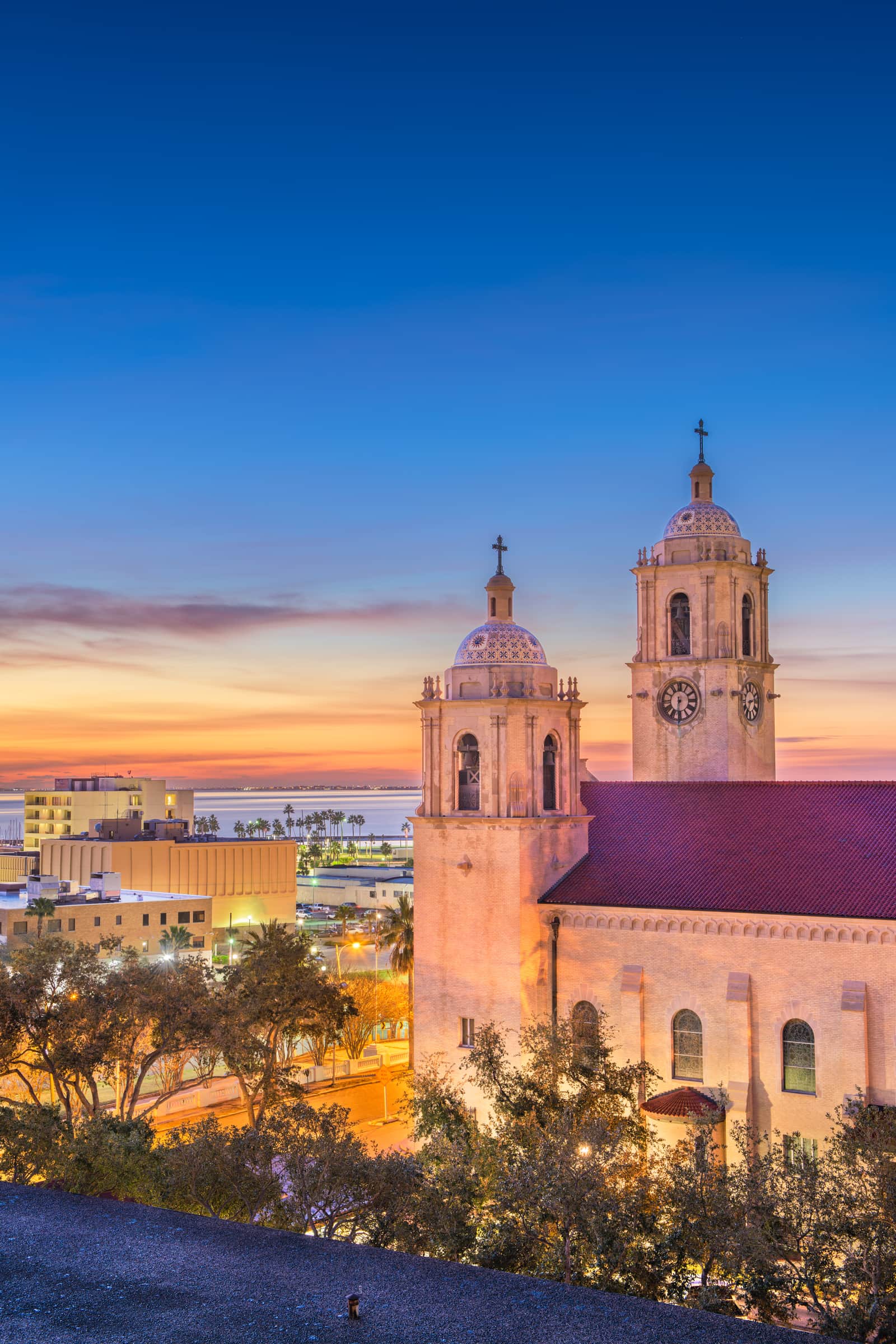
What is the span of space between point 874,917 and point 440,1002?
645 inches

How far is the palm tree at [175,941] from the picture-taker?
273 ft

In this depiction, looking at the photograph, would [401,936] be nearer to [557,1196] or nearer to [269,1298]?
[557,1196]

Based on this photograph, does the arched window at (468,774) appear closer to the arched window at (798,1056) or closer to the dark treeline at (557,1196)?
the dark treeline at (557,1196)

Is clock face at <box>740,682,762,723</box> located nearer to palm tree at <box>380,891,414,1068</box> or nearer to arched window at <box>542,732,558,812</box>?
arched window at <box>542,732,558,812</box>

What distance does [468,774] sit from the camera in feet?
152

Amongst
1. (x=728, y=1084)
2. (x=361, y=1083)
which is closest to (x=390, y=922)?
(x=361, y=1083)

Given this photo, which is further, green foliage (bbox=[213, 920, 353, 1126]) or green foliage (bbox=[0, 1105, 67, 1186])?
green foliage (bbox=[213, 920, 353, 1126])

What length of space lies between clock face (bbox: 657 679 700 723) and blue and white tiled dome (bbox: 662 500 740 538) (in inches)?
282

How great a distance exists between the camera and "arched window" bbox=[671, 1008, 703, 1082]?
135 feet

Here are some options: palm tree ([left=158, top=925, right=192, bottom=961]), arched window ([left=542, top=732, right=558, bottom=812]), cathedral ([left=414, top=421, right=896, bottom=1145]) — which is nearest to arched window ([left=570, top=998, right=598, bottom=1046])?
cathedral ([left=414, top=421, right=896, bottom=1145])

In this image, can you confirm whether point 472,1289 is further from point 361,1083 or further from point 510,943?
point 361,1083

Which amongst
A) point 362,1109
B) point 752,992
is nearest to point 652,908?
point 752,992

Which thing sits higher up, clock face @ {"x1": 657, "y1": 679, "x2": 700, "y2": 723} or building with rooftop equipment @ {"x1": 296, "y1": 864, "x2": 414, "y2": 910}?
clock face @ {"x1": 657, "y1": 679, "x2": 700, "y2": 723}

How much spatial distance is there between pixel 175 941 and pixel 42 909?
32.1 feet
